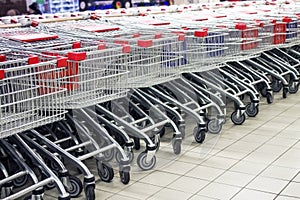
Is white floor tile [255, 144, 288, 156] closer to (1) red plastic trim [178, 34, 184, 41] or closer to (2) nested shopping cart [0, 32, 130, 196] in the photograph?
(1) red plastic trim [178, 34, 184, 41]

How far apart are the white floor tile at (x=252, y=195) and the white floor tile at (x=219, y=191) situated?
1.9 inches

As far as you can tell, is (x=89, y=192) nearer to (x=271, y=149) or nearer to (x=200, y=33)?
(x=271, y=149)

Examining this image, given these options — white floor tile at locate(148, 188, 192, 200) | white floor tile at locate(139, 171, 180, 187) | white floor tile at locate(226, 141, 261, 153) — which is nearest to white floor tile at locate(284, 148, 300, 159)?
white floor tile at locate(226, 141, 261, 153)

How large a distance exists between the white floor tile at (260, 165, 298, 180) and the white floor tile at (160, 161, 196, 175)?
587mm

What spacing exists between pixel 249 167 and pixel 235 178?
27 cm

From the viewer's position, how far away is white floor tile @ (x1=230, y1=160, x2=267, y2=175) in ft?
12.6

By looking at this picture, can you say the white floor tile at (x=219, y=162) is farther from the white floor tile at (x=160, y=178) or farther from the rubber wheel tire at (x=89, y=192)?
the rubber wheel tire at (x=89, y=192)

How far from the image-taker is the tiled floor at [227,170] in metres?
3.47

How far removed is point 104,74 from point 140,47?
0.42m

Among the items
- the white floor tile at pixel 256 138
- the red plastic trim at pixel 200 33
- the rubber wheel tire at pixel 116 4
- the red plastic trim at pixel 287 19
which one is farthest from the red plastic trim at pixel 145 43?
the rubber wheel tire at pixel 116 4

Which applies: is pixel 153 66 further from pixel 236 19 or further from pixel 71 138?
pixel 236 19

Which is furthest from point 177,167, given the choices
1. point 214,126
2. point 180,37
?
point 180,37

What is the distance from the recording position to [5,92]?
3.16m

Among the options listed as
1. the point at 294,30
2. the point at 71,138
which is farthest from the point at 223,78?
the point at 71,138
